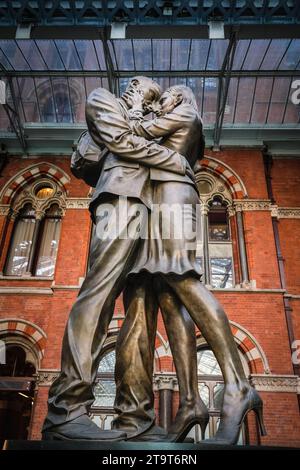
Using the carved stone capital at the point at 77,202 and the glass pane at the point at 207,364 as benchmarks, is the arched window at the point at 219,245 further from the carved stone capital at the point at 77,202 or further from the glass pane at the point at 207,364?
the carved stone capital at the point at 77,202

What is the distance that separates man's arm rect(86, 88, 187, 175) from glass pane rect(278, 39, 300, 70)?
345 inches

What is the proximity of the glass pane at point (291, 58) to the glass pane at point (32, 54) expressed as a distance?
19.6 ft

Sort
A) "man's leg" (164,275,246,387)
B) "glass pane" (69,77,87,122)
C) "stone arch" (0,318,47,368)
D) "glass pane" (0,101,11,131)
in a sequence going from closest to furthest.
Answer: "man's leg" (164,275,246,387), "stone arch" (0,318,47,368), "glass pane" (69,77,87,122), "glass pane" (0,101,11,131)

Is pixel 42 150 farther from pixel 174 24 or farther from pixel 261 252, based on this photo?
pixel 261 252

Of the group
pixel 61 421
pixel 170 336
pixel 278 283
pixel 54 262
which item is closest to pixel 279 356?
pixel 278 283

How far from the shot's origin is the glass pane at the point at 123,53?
9.63 m

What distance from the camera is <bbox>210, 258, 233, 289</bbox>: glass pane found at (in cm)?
987

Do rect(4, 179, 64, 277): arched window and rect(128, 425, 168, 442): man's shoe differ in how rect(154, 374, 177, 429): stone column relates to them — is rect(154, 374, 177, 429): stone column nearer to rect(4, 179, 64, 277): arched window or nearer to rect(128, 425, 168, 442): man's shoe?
rect(4, 179, 64, 277): arched window

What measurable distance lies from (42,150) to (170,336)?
10262 mm

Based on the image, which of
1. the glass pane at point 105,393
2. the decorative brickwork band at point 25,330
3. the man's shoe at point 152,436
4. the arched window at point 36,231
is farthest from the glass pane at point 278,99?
the man's shoe at point 152,436

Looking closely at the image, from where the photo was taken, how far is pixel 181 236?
7.48 feet

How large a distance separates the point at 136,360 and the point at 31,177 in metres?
9.89

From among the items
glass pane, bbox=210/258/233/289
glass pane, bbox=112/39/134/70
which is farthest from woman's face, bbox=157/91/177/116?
glass pane, bbox=112/39/134/70

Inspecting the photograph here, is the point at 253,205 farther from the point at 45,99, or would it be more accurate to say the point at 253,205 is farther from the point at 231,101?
the point at 45,99
